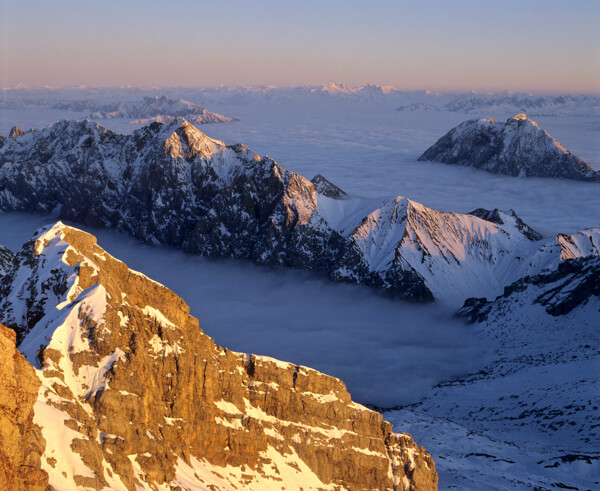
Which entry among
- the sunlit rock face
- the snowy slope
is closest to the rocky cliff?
the sunlit rock face

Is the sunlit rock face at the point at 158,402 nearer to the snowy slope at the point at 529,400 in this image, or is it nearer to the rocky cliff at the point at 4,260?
the snowy slope at the point at 529,400

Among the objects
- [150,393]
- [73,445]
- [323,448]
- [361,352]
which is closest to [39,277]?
[150,393]

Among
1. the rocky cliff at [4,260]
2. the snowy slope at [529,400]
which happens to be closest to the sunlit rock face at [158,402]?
the snowy slope at [529,400]

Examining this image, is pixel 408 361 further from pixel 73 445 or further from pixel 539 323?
pixel 73 445

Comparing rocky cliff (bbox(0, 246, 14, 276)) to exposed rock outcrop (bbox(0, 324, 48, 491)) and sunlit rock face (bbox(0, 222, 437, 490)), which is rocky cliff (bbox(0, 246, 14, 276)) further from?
exposed rock outcrop (bbox(0, 324, 48, 491))

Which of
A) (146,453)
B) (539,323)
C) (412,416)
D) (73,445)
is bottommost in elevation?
(412,416)

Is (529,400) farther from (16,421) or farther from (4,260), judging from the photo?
(4,260)

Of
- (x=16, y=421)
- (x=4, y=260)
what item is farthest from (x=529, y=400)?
(x=4, y=260)
